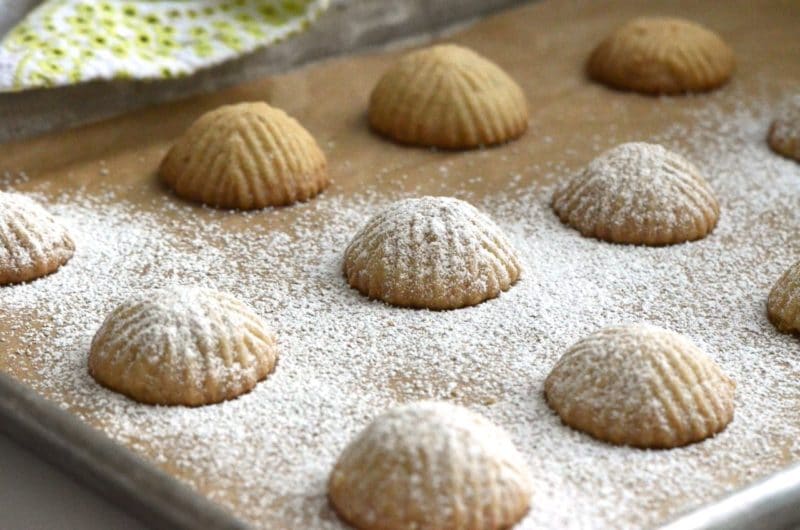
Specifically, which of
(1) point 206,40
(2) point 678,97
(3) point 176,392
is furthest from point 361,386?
(2) point 678,97

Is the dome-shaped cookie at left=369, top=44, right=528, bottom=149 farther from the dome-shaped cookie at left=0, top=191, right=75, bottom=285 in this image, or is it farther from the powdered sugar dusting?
the dome-shaped cookie at left=0, top=191, right=75, bottom=285

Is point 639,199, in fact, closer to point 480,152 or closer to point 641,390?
point 480,152

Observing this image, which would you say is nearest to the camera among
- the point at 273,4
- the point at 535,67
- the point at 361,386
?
the point at 361,386

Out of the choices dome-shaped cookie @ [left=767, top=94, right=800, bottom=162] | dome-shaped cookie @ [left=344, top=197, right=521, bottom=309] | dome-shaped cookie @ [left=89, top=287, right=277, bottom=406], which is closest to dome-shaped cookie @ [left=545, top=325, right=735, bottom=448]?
dome-shaped cookie @ [left=344, top=197, right=521, bottom=309]

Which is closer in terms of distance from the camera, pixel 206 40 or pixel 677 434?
pixel 677 434

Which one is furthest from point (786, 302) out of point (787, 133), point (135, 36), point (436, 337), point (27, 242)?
point (135, 36)

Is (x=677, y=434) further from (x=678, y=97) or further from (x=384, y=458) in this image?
(x=678, y=97)
